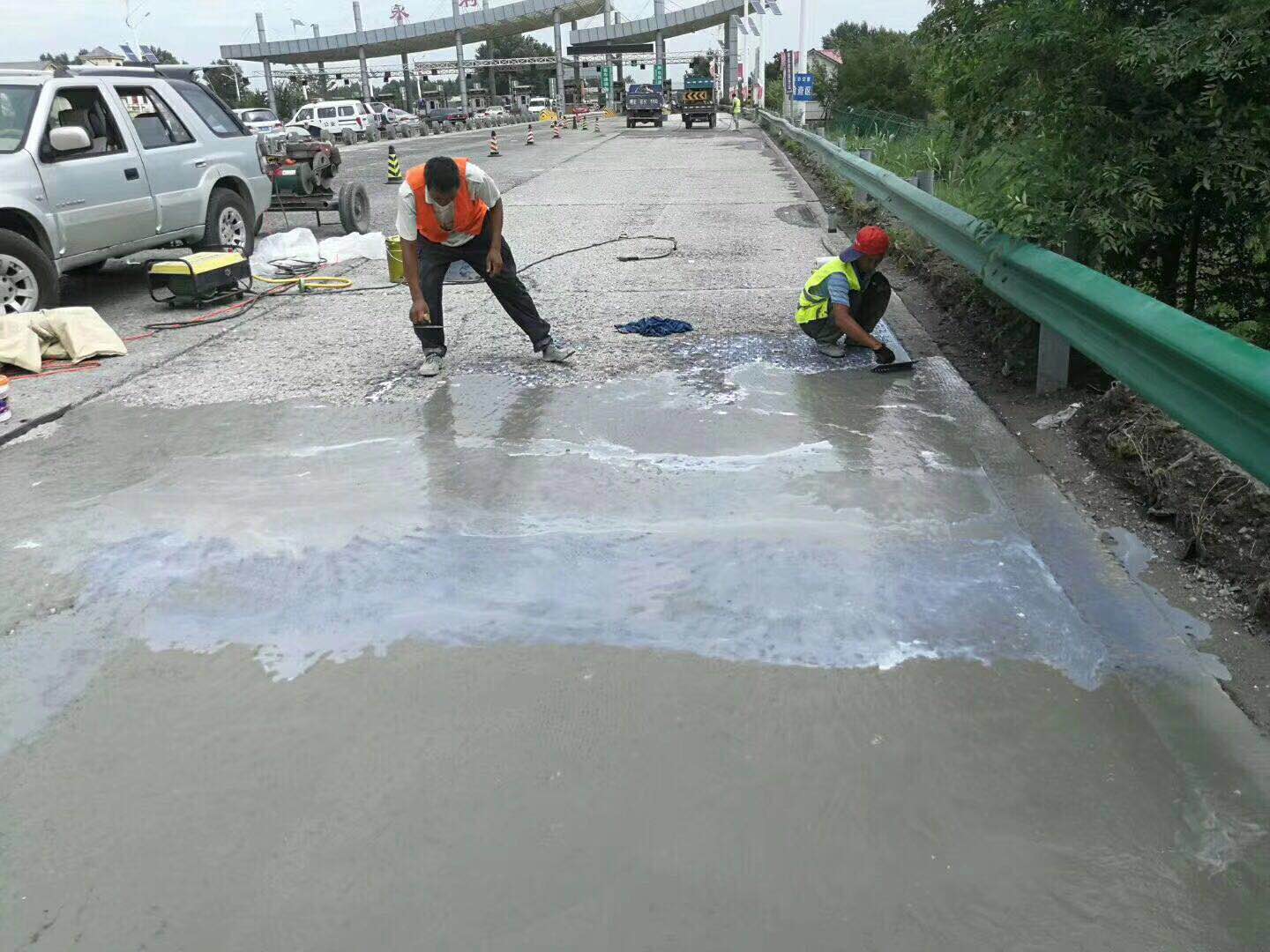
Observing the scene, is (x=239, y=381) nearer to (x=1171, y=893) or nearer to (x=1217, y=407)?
(x=1217, y=407)

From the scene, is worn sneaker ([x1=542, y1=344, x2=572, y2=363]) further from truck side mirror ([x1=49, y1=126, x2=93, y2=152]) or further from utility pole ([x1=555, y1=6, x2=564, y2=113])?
utility pole ([x1=555, y1=6, x2=564, y2=113])

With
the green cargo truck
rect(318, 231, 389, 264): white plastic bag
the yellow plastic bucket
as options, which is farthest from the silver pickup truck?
the green cargo truck

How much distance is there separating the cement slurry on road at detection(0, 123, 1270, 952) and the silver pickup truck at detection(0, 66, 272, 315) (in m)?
3.45

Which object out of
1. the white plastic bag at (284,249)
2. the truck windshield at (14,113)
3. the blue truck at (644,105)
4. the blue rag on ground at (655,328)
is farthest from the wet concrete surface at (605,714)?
the blue truck at (644,105)

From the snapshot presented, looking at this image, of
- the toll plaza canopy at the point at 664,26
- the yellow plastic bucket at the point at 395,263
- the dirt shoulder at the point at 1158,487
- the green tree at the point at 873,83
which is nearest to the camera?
the dirt shoulder at the point at 1158,487

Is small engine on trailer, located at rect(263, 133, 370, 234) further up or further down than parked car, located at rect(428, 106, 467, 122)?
further down

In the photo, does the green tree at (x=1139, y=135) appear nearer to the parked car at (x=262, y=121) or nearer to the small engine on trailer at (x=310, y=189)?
the small engine on trailer at (x=310, y=189)

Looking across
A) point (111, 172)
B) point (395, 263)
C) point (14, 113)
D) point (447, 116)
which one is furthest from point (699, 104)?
point (14, 113)

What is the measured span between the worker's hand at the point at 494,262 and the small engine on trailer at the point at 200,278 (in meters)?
3.38

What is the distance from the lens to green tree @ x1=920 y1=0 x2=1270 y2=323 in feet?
15.6

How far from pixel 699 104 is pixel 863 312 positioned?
45.1 metres

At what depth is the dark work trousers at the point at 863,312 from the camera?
22.4ft

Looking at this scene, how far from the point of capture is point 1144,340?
4230 millimetres

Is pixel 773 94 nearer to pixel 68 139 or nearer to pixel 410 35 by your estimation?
pixel 410 35
